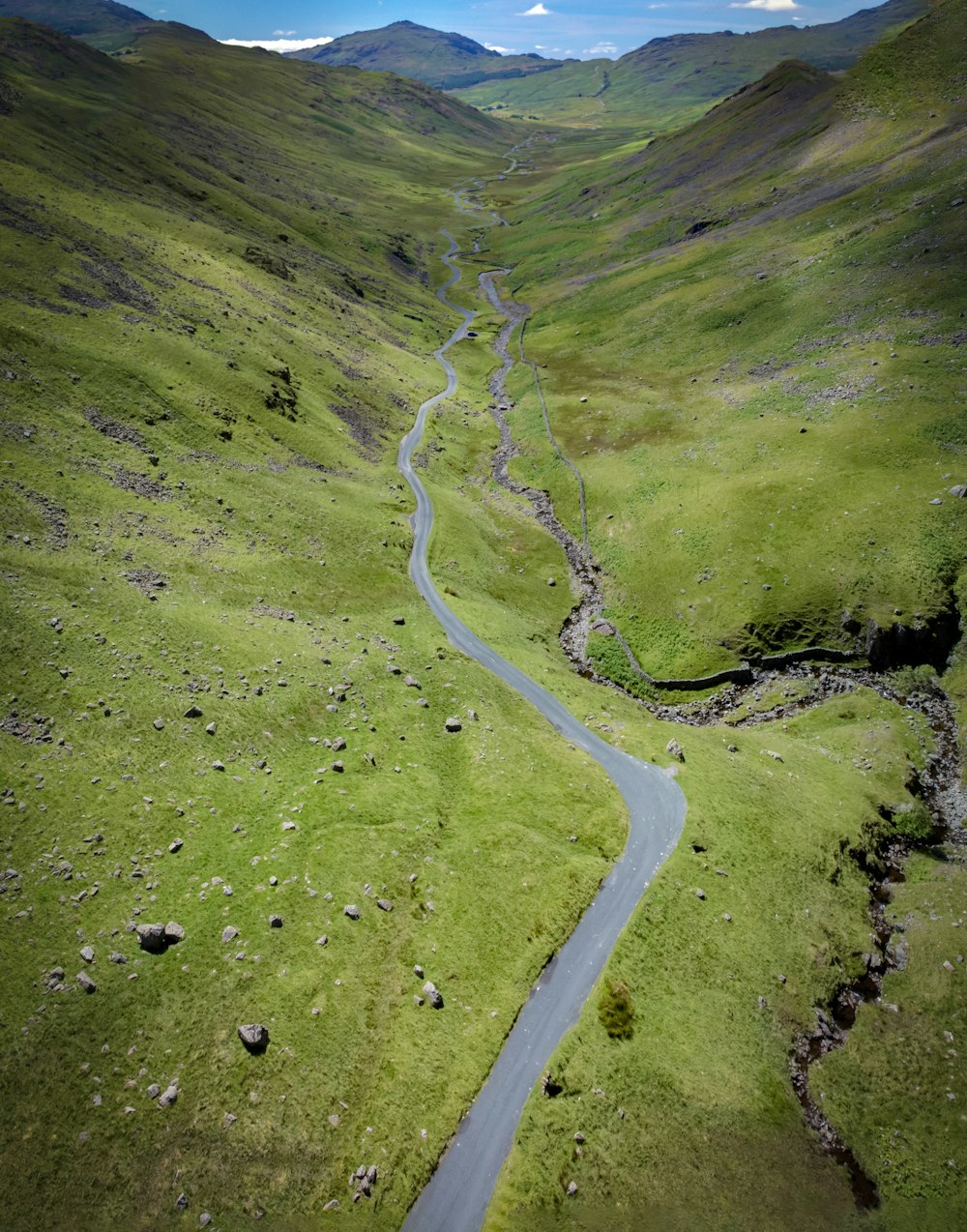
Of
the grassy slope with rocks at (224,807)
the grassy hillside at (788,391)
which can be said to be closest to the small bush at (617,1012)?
the grassy slope with rocks at (224,807)

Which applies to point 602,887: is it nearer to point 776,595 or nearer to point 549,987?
point 549,987

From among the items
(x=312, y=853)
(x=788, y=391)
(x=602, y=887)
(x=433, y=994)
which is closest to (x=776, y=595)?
(x=602, y=887)

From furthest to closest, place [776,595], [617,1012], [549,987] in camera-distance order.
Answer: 1. [776,595]
2. [549,987]
3. [617,1012]

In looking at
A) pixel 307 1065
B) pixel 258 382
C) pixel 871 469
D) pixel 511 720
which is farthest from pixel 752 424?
pixel 307 1065

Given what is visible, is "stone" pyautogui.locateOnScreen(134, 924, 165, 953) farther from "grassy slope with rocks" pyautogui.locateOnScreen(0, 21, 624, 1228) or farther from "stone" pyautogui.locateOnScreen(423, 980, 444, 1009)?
"stone" pyautogui.locateOnScreen(423, 980, 444, 1009)

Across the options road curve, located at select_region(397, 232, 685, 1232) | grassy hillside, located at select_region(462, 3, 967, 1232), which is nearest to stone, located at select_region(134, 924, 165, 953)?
road curve, located at select_region(397, 232, 685, 1232)
